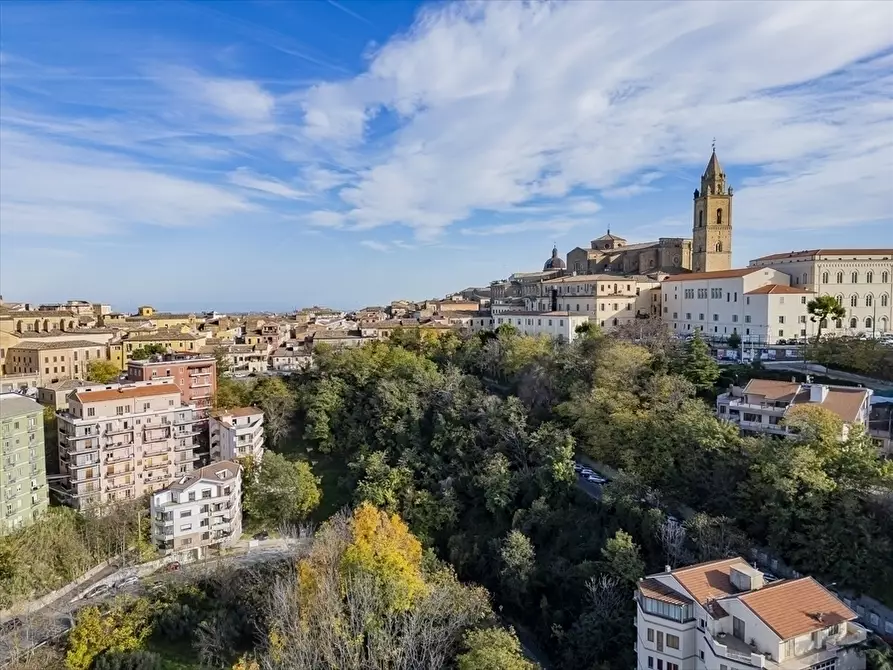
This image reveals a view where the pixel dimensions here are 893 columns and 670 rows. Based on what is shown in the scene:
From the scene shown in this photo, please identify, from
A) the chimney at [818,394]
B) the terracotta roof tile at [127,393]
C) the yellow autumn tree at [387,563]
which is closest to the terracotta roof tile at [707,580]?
the yellow autumn tree at [387,563]

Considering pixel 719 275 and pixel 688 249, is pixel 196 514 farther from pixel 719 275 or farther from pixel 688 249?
pixel 688 249

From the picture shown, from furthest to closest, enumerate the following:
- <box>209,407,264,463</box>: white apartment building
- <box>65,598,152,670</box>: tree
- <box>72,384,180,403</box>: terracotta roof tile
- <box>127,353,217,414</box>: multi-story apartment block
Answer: <box>127,353,217,414</box>: multi-story apartment block → <box>209,407,264,463</box>: white apartment building → <box>72,384,180,403</box>: terracotta roof tile → <box>65,598,152,670</box>: tree

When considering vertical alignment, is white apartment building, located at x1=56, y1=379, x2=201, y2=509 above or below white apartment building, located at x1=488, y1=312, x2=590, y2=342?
below

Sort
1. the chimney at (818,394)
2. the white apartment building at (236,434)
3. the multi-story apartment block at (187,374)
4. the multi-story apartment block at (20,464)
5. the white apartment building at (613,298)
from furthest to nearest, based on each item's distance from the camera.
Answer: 1. the white apartment building at (613,298)
2. the multi-story apartment block at (187,374)
3. the white apartment building at (236,434)
4. the multi-story apartment block at (20,464)
5. the chimney at (818,394)

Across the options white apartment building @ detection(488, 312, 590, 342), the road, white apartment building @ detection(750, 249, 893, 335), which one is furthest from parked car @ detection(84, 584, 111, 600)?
white apartment building @ detection(750, 249, 893, 335)

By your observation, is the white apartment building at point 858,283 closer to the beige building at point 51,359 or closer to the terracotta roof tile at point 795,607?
the terracotta roof tile at point 795,607

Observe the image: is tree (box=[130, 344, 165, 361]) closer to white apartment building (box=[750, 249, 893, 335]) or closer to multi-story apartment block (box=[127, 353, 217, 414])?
multi-story apartment block (box=[127, 353, 217, 414])

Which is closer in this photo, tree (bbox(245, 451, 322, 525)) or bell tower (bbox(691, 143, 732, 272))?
tree (bbox(245, 451, 322, 525))
